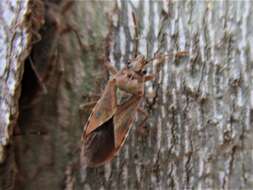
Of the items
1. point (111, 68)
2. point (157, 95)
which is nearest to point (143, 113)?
point (157, 95)

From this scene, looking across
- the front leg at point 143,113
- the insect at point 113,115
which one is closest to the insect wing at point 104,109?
the insect at point 113,115

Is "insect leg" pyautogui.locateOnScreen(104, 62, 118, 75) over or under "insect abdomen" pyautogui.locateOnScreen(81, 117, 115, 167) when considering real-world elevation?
over

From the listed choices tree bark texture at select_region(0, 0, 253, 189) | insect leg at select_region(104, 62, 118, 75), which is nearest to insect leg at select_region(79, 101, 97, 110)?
tree bark texture at select_region(0, 0, 253, 189)

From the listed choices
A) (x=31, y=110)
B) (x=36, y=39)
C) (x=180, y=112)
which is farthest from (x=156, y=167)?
(x=36, y=39)

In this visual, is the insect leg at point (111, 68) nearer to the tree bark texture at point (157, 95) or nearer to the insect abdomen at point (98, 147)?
the tree bark texture at point (157, 95)

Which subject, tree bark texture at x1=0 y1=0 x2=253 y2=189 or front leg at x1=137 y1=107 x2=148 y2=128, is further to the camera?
front leg at x1=137 y1=107 x2=148 y2=128

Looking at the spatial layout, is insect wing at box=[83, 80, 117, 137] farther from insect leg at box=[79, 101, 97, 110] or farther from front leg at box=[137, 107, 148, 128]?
front leg at box=[137, 107, 148, 128]
